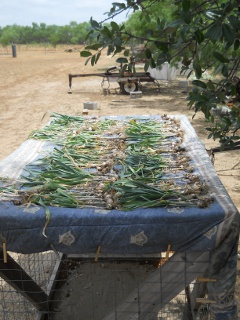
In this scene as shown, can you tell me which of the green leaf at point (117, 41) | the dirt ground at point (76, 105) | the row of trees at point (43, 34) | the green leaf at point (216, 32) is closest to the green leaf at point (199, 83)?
the green leaf at point (117, 41)

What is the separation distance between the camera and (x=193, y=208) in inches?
92.0

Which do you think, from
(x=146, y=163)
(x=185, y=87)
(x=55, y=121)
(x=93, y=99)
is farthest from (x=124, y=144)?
(x=185, y=87)

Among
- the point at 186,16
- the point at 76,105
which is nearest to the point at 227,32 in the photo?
the point at 186,16

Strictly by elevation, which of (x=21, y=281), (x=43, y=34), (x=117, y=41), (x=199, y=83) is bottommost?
(x=43, y=34)

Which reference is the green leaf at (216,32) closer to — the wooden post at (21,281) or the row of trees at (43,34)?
the wooden post at (21,281)

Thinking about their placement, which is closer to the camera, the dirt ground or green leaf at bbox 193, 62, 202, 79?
green leaf at bbox 193, 62, 202, 79

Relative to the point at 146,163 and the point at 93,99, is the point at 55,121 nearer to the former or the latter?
the point at 146,163

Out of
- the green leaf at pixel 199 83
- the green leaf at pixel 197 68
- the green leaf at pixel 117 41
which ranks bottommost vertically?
the green leaf at pixel 199 83

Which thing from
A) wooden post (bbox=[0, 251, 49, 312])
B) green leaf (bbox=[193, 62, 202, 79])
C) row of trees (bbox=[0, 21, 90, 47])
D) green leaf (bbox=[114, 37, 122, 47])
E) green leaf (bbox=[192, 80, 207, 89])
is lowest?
row of trees (bbox=[0, 21, 90, 47])

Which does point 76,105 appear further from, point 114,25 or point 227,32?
point 227,32

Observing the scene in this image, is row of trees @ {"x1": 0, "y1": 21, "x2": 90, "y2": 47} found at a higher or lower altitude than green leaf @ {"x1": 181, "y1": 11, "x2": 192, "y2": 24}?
lower

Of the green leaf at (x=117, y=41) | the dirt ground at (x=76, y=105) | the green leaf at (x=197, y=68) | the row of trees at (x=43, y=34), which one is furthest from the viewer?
the row of trees at (x=43, y=34)

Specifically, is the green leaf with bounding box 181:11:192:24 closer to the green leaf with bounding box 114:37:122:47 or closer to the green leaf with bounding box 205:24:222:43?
the green leaf with bounding box 205:24:222:43

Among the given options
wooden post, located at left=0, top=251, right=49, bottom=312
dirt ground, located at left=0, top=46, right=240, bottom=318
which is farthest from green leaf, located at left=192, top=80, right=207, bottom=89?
dirt ground, located at left=0, top=46, right=240, bottom=318
